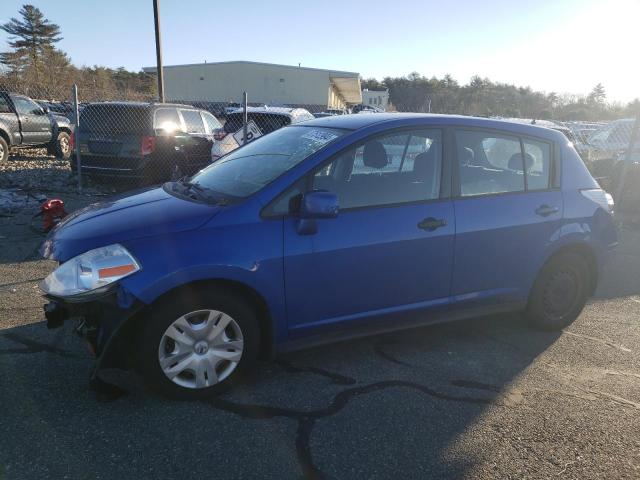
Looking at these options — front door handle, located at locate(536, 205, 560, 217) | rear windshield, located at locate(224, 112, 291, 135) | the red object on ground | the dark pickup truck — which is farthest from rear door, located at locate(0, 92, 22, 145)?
front door handle, located at locate(536, 205, 560, 217)

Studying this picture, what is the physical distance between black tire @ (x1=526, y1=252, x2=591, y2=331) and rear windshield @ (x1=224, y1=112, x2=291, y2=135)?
24.3 feet

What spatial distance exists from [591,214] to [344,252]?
96.4 inches

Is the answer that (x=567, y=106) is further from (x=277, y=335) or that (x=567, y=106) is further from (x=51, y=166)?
(x=277, y=335)

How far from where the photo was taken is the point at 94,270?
2.84 metres

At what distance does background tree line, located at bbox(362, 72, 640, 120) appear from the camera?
46.0 m

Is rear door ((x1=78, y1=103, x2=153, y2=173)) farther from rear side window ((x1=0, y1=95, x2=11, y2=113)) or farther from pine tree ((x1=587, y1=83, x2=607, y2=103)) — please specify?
pine tree ((x1=587, y1=83, x2=607, y2=103))

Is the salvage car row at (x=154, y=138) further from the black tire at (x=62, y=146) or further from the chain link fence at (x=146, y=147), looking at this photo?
the black tire at (x=62, y=146)

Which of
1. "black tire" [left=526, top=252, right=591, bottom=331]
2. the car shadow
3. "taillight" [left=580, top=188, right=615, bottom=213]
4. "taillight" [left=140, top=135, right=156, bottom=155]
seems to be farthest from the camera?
"taillight" [left=140, top=135, right=156, bottom=155]

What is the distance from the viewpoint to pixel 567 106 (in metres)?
53.5

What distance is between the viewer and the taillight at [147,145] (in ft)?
29.1

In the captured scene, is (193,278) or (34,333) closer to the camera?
(193,278)

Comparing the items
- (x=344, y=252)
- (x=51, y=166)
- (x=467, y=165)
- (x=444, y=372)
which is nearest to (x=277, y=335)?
(x=344, y=252)

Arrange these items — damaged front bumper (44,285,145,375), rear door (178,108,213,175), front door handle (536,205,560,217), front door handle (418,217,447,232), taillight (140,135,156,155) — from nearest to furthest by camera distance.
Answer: damaged front bumper (44,285,145,375) < front door handle (418,217,447,232) < front door handle (536,205,560,217) < taillight (140,135,156,155) < rear door (178,108,213,175)

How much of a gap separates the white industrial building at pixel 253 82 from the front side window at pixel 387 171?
4743 cm
